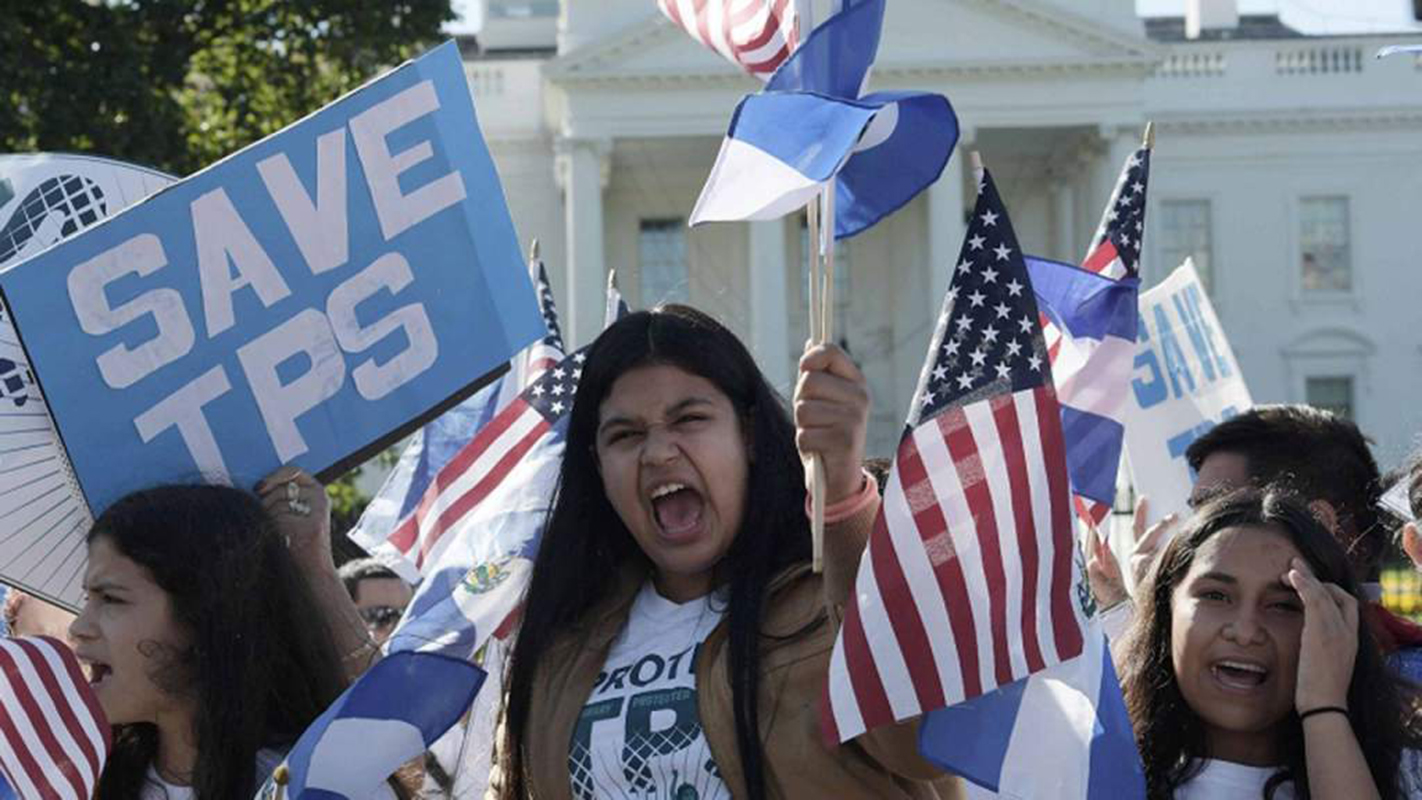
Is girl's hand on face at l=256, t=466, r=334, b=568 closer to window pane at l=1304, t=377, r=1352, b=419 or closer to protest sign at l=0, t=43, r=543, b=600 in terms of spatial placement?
protest sign at l=0, t=43, r=543, b=600

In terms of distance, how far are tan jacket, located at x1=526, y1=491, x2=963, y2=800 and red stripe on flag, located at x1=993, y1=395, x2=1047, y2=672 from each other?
7.7 inches

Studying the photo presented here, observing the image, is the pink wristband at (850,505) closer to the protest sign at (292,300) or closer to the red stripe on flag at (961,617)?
the red stripe on flag at (961,617)

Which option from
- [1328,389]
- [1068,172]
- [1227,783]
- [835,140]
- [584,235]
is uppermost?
[835,140]

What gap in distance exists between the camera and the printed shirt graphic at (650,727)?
323 cm

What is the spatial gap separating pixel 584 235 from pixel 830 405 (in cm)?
3982

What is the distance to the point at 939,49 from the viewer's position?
142 ft

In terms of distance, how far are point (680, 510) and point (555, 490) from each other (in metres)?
0.38

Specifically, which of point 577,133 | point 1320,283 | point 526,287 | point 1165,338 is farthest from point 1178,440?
point 1320,283

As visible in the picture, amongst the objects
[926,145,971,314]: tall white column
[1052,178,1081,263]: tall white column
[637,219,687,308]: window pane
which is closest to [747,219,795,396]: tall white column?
[926,145,971,314]: tall white column

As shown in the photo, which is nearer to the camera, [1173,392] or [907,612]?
[907,612]

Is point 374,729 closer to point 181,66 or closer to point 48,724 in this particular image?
point 48,724

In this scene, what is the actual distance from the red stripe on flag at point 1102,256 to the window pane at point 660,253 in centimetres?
3873

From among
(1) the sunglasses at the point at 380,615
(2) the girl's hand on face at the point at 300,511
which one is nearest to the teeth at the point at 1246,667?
(2) the girl's hand on face at the point at 300,511

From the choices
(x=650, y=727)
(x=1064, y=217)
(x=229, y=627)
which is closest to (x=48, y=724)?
(x=229, y=627)
